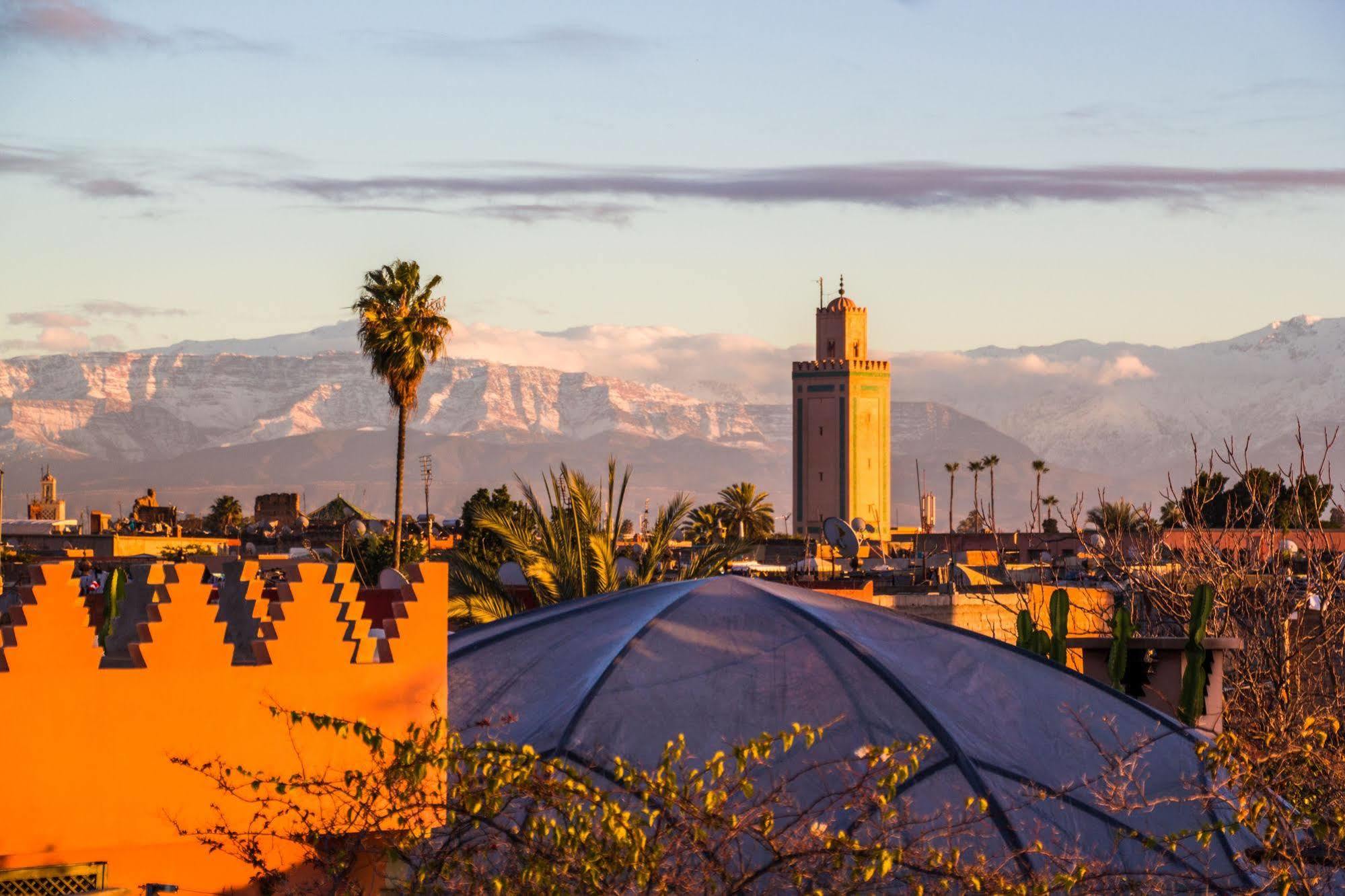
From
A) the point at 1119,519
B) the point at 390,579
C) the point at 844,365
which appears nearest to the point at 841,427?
the point at 844,365

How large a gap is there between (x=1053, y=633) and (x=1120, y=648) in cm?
134

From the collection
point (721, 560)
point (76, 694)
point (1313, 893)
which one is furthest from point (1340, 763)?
point (721, 560)

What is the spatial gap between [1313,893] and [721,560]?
11.8m

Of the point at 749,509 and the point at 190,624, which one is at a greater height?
the point at 190,624

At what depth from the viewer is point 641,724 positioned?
14383mm

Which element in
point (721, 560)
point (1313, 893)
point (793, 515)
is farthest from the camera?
point (793, 515)

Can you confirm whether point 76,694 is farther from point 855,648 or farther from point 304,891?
point 855,648

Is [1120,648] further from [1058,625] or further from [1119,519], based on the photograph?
[1119,519]

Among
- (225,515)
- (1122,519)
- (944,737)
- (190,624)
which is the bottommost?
(225,515)

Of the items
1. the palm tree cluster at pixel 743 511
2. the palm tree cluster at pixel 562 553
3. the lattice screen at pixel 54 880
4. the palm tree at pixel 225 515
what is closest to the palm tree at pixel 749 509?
the palm tree cluster at pixel 743 511

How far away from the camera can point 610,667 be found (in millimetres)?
15102

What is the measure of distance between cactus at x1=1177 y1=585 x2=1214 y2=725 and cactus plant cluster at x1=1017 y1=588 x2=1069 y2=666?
2.04 metres

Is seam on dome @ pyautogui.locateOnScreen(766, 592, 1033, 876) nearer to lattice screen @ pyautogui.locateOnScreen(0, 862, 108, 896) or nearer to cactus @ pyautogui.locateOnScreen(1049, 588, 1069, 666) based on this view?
cactus @ pyautogui.locateOnScreen(1049, 588, 1069, 666)

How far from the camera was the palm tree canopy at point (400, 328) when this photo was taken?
40531 millimetres
